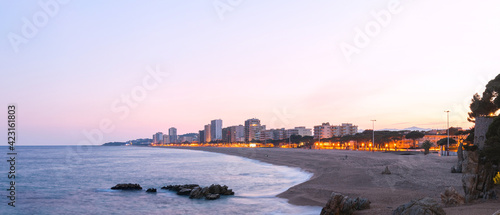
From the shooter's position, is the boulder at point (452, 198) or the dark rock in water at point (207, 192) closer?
the boulder at point (452, 198)

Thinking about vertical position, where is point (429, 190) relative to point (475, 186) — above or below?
below

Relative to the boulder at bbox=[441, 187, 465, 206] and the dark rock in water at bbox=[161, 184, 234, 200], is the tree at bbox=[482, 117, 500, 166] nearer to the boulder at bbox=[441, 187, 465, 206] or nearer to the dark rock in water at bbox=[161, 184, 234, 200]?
the boulder at bbox=[441, 187, 465, 206]

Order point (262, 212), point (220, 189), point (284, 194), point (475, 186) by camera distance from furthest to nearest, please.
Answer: point (220, 189), point (284, 194), point (262, 212), point (475, 186)

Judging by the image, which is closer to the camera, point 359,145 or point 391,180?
point 391,180

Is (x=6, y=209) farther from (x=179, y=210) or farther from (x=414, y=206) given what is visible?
(x=414, y=206)

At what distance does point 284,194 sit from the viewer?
79.9 ft

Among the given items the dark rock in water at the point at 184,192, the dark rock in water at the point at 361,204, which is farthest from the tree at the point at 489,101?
the dark rock in water at the point at 184,192

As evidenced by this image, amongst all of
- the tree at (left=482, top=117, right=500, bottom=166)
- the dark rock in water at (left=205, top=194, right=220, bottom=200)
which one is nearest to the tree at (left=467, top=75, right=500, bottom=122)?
the tree at (left=482, top=117, right=500, bottom=166)

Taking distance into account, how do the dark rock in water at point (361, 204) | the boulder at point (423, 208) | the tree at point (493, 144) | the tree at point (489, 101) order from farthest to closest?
the tree at point (489, 101), the dark rock in water at point (361, 204), the tree at point (493, 144), the boulder at point (423, 208)

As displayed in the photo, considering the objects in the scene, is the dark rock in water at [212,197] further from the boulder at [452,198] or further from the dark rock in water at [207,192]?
the boulder at [452,198]

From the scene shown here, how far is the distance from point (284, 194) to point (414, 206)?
14010mm

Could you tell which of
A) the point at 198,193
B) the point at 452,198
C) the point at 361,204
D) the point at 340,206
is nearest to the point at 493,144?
the point at 452,198

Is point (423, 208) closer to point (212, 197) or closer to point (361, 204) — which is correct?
point (361, 204)

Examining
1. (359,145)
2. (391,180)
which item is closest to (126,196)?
(391,180)
